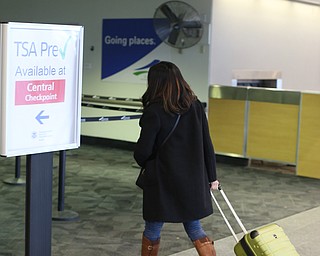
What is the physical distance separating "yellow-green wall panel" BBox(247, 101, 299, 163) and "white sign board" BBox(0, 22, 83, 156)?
211 inches

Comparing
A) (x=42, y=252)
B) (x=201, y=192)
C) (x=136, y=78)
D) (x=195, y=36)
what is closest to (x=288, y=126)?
(x=195, y=36)

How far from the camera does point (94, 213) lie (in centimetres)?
597

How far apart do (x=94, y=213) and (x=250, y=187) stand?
223 cm

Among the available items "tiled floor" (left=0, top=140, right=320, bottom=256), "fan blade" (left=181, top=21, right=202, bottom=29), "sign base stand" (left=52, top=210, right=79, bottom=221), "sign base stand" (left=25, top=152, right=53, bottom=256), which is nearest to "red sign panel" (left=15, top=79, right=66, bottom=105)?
"sign base stand" (left=25, top=152, right=53, bottom=256)

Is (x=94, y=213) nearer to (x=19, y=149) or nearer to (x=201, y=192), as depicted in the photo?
(x=201, y=192)

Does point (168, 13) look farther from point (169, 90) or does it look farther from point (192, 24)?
point (169, 90)

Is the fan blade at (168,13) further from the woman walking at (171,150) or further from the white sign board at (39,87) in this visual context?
the white sign board at (39,87)

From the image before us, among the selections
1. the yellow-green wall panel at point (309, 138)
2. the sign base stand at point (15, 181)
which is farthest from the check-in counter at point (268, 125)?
the sign base stand at point (15, 181)

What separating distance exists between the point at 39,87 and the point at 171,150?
89cm

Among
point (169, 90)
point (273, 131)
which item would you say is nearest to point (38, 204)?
point (169, 90)

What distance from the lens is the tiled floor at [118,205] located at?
5.02m

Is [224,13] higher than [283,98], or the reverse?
[224,13]

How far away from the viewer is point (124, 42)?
9.97 meters

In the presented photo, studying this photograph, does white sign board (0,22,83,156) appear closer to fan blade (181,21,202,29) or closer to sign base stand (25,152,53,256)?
sign base stand (25,152,53,256)
